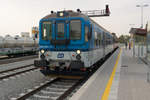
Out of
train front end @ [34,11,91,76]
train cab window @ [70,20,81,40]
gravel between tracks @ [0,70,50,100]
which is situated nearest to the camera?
gravel between tracks @ [0,70,50,100]

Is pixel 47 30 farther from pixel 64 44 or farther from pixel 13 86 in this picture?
pixel 13 86

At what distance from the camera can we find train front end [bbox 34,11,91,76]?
733 centimetres

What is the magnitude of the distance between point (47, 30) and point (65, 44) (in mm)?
1198

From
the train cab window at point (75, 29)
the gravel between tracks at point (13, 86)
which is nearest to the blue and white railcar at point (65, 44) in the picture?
the train cab window at point (75, 29)

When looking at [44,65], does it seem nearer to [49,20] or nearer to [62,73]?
[62,73]

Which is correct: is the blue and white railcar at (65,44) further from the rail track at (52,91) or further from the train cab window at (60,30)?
the rail track at (52,91)

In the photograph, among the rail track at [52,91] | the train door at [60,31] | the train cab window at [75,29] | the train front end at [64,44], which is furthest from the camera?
the train door at [60,31]

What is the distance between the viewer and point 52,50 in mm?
7719

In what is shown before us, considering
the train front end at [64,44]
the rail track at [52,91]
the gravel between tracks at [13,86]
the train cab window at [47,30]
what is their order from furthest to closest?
the train cab window at [47,30] → the train front end at [64,44] → the gravel between tracks at [13,86] → the rail track at [52,91]

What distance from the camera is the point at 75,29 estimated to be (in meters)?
7.54

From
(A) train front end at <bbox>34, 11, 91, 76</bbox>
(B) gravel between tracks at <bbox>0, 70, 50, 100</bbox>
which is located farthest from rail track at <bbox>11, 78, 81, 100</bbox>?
(A) train front end at <bbox>34, 11, 91, 76</bbox>

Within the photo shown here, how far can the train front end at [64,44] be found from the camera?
733 centimetres

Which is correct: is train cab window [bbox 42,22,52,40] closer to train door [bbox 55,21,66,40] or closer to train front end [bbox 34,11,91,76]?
train front end [bbox 34,11,91,76]

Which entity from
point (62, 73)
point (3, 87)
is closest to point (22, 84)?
point (3, 87)
